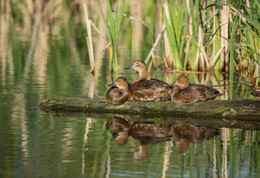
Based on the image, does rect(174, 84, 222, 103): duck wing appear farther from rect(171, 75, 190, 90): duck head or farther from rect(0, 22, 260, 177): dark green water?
rect(0, 22, 260, 177): dark green water

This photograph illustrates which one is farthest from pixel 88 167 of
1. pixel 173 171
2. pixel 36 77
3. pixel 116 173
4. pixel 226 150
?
pixel 36 77

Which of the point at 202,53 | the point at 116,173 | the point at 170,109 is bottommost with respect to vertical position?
the point at 116,173

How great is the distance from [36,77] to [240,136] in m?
6.59

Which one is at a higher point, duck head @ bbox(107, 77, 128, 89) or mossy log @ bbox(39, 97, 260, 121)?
duck head @ bbox(107, 77, 128, 89)

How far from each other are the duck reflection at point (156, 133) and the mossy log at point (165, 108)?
19.9 inches

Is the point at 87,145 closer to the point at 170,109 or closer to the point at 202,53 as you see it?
the point at 170,109

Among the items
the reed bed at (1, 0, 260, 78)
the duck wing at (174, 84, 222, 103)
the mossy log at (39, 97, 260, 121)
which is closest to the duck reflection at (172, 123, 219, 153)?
the mossy log at (39, 97, 260, 121)

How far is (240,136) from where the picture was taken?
7.11 meters

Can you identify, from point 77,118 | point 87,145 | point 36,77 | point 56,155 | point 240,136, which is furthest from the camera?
point 36,77

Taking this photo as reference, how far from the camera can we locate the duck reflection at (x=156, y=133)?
22.4ft

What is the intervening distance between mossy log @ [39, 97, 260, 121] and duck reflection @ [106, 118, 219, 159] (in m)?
0.51

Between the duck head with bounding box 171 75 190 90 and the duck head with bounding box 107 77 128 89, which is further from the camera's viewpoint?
the duck head with bounding box 107 77 128 89

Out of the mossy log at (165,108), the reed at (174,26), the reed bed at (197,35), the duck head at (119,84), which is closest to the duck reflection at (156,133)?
the mossy log at (165,108)

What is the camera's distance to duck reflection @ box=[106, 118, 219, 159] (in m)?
6.82
